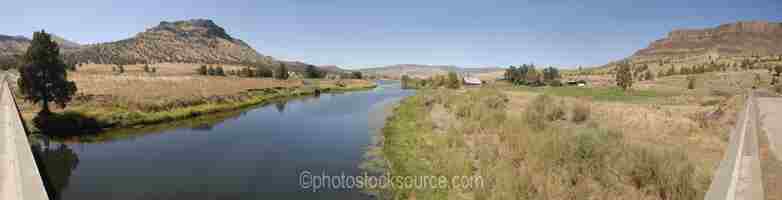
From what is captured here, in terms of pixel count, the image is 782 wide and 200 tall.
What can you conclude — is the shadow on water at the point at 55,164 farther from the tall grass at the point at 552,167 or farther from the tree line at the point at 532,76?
the tree line at the point at 532,76

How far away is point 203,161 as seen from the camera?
47.6 feet

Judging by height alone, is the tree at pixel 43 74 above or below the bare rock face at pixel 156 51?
below

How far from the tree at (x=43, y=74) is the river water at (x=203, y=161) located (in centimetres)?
531

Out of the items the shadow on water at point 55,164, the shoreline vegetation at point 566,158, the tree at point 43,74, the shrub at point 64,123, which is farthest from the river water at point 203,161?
the tree at point 43,74

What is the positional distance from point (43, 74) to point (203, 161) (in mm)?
16851

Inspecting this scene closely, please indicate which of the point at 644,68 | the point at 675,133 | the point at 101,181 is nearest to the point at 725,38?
the point at 644,68

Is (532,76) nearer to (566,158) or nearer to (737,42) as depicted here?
(566,158)

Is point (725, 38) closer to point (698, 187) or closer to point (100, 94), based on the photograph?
point (698, 187)

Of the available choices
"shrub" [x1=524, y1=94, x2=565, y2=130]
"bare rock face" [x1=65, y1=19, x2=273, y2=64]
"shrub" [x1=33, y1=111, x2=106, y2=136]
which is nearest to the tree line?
"shrub" [x1=524, y1=94, x2=565, y2=130]

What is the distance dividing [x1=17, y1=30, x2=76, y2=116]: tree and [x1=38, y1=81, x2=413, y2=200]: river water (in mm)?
5313

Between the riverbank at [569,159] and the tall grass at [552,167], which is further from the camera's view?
the riverbank at [569,159]

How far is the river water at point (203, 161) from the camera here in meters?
10.7

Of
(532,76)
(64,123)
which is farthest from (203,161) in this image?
(532,76)

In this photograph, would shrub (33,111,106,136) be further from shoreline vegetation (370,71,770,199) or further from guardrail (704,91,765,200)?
guardrail (704,91,765,200)
